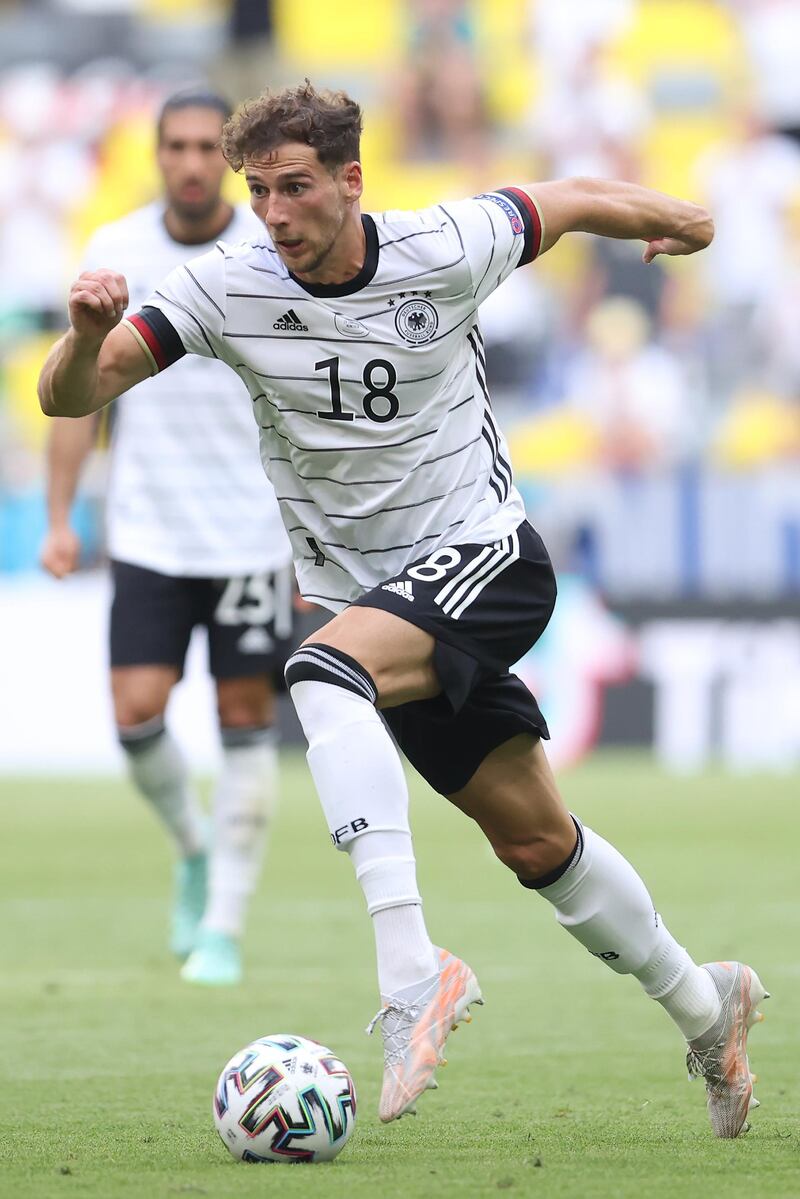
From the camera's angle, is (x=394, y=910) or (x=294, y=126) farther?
(x=294, y=126)

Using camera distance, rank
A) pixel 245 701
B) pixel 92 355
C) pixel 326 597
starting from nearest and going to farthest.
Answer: pixel 92 355 → pixel 326 597 → pixel 245 701

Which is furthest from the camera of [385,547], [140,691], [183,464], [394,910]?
[183,464]

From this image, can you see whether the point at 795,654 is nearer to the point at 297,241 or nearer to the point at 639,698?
the point at 639,698

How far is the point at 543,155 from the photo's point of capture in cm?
1962

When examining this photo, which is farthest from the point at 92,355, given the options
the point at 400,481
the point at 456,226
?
the point at 456,226

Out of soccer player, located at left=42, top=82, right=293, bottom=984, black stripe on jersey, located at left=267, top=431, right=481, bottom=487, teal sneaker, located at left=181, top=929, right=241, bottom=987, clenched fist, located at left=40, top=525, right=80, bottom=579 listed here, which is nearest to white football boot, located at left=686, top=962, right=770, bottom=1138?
black stripe on jersey, located at left=267, top=431, right=481, bottom=487

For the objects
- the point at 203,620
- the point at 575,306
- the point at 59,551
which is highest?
the point at 59,551

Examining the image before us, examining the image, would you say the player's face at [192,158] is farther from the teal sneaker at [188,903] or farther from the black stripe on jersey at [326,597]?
the black stripe on jersey at [326,597]

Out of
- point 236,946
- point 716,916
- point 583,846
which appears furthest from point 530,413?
point 583,846

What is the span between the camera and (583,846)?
Result: 430 centimetres

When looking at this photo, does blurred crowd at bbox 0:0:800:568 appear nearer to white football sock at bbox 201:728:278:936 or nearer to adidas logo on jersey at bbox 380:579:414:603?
white football sock at bbox 201:728:278:936

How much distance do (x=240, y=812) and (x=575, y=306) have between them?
12094mm

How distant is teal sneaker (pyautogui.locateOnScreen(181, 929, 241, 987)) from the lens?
6.51 metres

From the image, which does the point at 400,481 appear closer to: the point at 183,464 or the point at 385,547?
the point at 385,547
